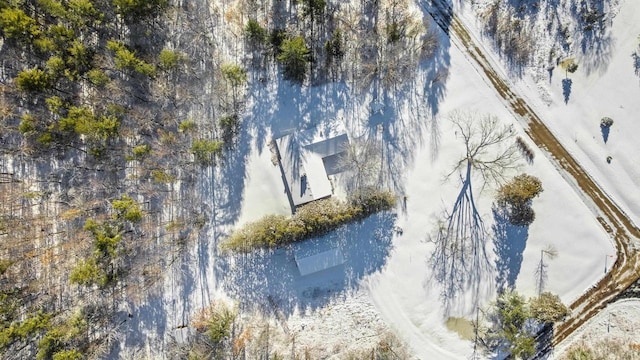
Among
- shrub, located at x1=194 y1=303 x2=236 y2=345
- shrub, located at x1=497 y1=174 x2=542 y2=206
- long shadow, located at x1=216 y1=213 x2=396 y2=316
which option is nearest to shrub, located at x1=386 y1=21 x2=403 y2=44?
long shadow, located at x1=216 y1=213 x2=396 y2=316

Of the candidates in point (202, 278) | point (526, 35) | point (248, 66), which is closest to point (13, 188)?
point (202, 278)

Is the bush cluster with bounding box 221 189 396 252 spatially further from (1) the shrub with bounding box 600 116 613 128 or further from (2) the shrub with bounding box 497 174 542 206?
(1) the shrub with bounding box 600 116 613 128

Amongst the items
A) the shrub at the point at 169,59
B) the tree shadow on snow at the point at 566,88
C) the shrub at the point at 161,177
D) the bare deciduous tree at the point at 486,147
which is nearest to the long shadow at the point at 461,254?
the bare deciduous tree at the point at 486,147

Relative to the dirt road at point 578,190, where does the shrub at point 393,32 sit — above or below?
above

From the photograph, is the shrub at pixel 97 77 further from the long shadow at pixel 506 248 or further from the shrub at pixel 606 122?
the shrub at pixel 606 122

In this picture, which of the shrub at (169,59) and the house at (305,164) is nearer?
the shrub at (169,59)

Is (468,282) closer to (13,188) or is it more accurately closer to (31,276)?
(31,276)

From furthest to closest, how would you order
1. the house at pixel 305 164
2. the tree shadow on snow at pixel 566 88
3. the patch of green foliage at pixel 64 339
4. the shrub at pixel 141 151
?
the tree shadow on snow at pixel 566 88, the house at pixel 305 164, the shrub at pixel 141 151, the patch of green foliage at pixel 64 339
